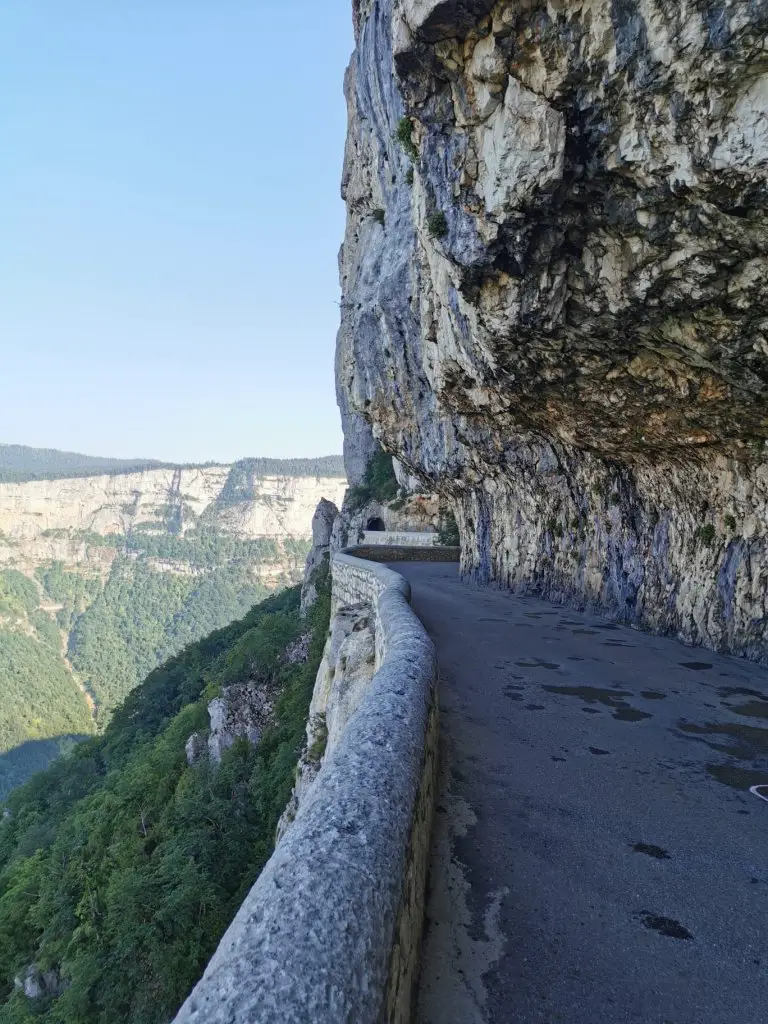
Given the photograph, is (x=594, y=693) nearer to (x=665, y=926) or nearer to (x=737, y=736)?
(x=737, y=736)

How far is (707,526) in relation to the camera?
11.0m

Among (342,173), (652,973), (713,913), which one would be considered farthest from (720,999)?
(342,173)

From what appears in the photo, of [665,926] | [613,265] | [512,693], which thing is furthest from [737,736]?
[613,265]

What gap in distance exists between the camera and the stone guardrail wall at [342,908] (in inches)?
62.6

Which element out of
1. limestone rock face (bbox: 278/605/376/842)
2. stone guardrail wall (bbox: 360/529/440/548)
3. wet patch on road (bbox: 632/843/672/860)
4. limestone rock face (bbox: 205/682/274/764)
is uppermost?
wet patch on road (bbox: 632/843/672/860)

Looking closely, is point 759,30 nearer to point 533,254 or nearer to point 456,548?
point 533,254

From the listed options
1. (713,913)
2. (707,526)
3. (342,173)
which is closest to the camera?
(713,913)

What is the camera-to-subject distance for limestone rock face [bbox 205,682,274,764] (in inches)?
992

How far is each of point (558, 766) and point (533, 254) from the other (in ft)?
21.3

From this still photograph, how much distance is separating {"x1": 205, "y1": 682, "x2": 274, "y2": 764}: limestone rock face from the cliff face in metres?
16.3

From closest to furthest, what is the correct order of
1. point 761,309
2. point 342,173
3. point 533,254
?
point 761,309 < point 533,254 < point 342,173

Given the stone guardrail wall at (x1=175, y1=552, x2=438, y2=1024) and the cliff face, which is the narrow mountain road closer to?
the stone guardrail wall at (x1=175, y1=552, x2=438, y2=1024)

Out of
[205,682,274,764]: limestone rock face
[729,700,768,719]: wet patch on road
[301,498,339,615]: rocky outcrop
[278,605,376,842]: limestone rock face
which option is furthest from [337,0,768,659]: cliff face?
[301,498,339,615]: rocky outcrop

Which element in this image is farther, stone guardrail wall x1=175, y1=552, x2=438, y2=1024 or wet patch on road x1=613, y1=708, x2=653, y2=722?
wet patch on road x1=613, y1=708, x2=653, y2=722
